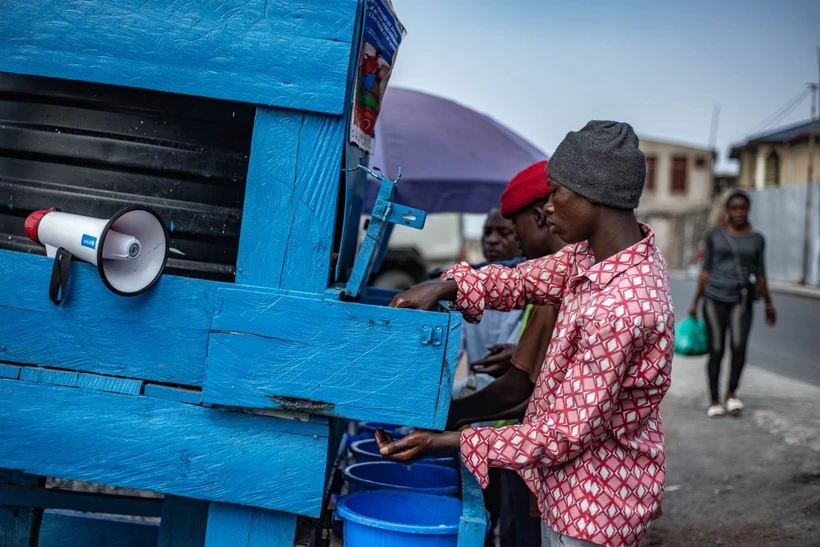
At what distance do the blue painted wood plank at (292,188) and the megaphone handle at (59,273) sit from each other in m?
0.49

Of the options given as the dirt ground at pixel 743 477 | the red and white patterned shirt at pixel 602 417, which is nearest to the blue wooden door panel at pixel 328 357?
the red and white patterned shirt at pixel 602 417

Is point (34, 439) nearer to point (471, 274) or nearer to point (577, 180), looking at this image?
point (471, 274)

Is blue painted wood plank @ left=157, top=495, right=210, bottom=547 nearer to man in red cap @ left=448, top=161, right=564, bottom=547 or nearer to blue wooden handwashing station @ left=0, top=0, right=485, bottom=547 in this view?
blue wooden handwashing station @ left=0, top=0, right=485, bottom=547

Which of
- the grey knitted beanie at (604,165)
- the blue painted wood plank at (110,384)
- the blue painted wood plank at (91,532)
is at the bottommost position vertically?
the blue painted wood plank at (91,532)

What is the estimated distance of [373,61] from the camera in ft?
8.13

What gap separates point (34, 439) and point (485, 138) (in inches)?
200

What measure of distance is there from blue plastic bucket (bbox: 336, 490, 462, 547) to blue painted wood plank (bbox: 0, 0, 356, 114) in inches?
42.9

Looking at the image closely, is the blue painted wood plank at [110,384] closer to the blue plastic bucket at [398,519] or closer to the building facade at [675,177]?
the blue plastic bucket at [398,519]

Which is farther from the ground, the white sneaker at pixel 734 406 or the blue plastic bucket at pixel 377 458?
the white sneaker at pixel 734 406

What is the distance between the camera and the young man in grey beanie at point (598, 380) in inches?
80.4

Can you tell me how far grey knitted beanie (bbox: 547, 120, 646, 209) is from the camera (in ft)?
7.02

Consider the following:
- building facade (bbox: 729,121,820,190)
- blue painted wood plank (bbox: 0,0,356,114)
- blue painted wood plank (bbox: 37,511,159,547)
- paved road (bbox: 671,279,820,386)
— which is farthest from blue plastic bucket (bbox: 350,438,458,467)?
building facade (bbox: 729,121,820,190)

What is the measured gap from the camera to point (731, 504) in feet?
16.6

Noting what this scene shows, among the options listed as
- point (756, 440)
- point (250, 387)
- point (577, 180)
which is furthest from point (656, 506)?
point (756, 440)
